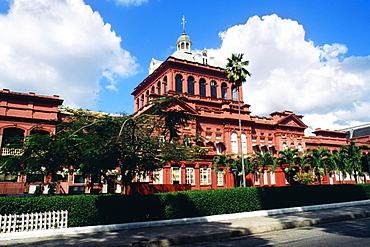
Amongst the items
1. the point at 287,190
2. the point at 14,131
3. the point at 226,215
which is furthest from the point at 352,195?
the point at 14,131

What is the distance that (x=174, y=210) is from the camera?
16406 millimetres

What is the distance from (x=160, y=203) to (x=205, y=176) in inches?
815

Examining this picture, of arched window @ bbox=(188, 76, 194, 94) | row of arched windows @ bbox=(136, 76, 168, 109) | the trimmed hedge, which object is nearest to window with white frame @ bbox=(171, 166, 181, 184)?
row of arched windows @ bbox=(136, 76, 168, 109)

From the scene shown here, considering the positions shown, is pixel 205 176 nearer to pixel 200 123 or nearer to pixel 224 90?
pixel 200 123

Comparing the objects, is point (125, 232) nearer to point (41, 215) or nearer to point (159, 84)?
point (41, 215)

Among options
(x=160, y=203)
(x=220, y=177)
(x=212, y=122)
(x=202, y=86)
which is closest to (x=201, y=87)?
(x=202, y=86)

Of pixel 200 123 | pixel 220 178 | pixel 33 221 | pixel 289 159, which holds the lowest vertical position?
pixel 33 221

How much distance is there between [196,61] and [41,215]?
120 ft

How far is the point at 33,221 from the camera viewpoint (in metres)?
13.3

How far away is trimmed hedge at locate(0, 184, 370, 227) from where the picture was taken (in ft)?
45.1

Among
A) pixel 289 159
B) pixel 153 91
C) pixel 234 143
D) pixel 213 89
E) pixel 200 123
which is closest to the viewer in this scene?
pixel 289 159

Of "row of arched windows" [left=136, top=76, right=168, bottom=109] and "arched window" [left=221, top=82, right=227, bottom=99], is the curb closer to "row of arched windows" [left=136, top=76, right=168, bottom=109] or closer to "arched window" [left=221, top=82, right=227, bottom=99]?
"row of arched windows" [left=136, top=76, right=168, bottom=109]

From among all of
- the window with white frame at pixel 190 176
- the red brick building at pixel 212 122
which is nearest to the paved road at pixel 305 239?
the red brick building at pixel 212 122

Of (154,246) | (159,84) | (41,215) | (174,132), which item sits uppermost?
(159,84)
